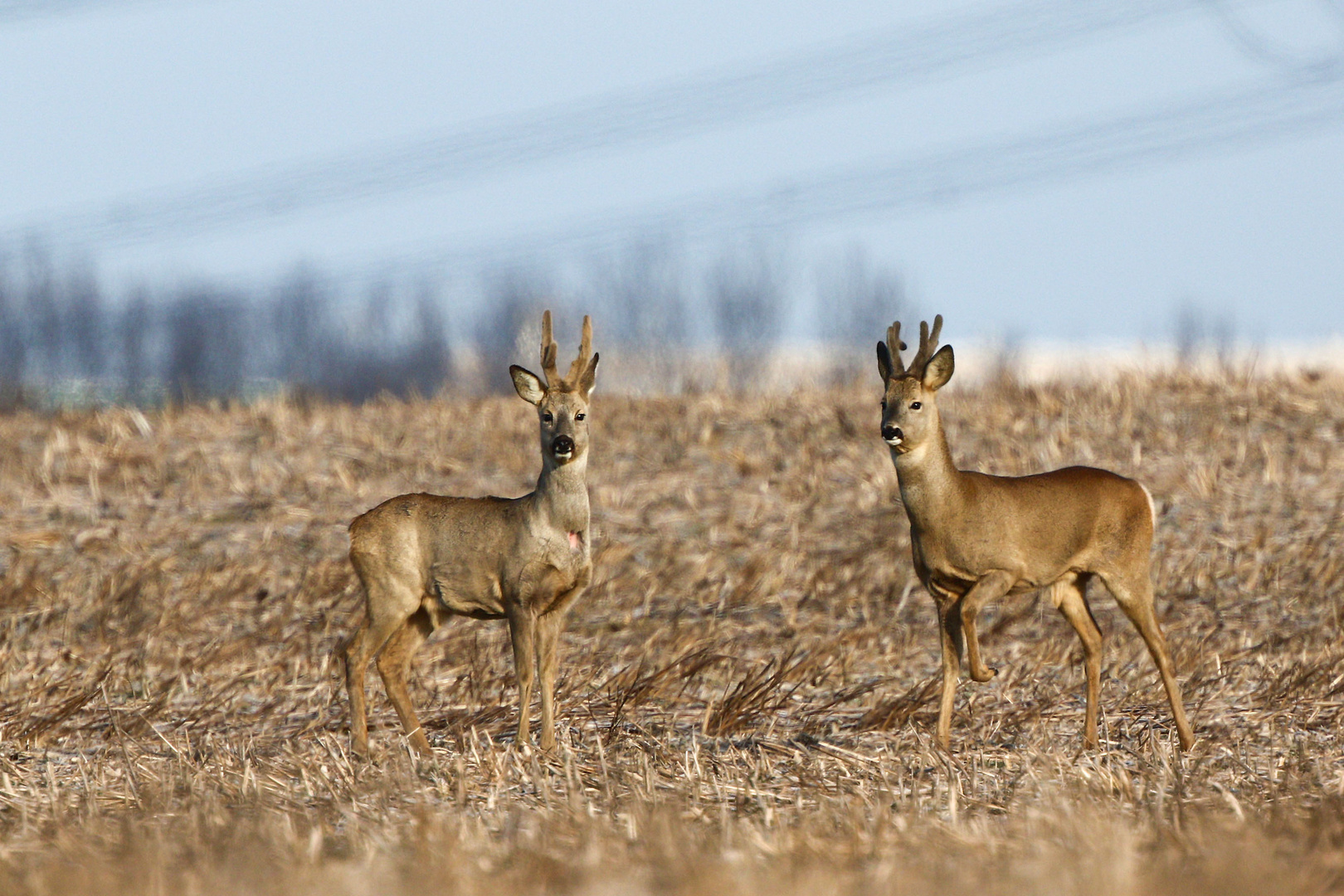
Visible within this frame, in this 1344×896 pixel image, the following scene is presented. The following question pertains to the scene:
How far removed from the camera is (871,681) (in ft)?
29.1

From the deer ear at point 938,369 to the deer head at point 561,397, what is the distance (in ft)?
4.71

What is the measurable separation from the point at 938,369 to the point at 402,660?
282 cm

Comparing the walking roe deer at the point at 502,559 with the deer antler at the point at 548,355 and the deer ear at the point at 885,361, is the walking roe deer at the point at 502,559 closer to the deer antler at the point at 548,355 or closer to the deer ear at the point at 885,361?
the deer antler at the point at 548,355

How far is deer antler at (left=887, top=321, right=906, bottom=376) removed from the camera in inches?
275

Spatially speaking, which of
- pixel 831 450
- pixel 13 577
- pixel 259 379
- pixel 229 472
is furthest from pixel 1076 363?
pixel 259 379

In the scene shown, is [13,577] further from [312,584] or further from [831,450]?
[831,450]

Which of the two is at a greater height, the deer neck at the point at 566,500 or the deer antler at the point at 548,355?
the deer antler at the point at 548,355

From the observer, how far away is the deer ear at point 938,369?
688 cm

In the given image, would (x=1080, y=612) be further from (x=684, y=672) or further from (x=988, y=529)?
(x=684, y=672)

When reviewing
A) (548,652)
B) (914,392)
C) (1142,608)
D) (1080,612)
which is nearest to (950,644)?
(1080,612)

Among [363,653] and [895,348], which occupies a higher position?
[895,348]

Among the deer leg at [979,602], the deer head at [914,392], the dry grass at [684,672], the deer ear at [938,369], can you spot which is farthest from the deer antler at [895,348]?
the dry grass at [684,672]

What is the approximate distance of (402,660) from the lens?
758 centimetres

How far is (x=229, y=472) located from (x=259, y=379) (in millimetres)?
62938
